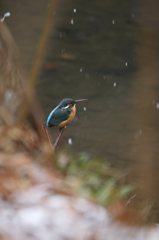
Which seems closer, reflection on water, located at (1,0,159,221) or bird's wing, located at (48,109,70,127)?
bird's wing, located at (48,109,70,127)

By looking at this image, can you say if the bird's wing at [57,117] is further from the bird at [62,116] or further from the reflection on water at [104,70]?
the reflection on water at [104,70]

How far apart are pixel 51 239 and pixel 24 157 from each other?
35 centimetres

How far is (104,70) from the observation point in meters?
4.49

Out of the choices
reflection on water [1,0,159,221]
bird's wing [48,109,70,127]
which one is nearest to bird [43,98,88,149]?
bird's wing [48,109,70,127]

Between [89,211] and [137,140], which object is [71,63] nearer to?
[137,140]

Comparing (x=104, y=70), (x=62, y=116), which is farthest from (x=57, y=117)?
(x=104, y=70)

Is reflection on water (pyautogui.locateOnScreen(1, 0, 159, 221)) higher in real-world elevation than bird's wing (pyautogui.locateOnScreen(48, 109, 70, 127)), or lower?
lower

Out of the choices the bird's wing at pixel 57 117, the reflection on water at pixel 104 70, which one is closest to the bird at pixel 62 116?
the bird's wing at pixel 57 117

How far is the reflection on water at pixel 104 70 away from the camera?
14.3ft

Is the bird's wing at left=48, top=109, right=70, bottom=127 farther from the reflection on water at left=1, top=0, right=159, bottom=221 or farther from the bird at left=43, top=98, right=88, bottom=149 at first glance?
the reflection on water at left=1, top=0, right=159, bottom=221

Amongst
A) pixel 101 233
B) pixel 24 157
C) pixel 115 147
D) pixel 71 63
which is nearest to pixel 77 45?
pixel 71 63

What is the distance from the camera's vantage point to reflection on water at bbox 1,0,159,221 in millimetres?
4352

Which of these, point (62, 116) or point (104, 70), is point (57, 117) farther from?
point (104, 70)

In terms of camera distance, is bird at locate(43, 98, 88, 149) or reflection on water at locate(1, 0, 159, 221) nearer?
bird at locate(43, 98, 88, 149)
